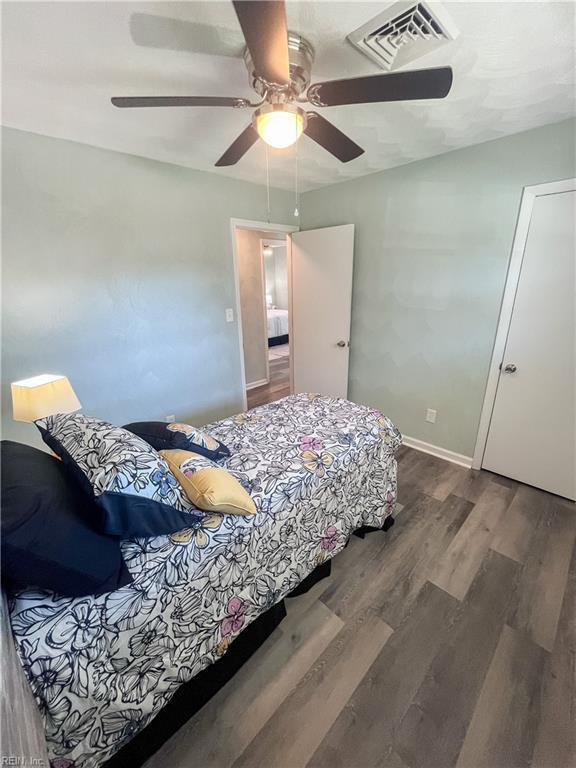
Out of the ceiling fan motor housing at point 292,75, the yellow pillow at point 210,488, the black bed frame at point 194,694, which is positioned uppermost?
the ceiling fan motor housing at point 292,75

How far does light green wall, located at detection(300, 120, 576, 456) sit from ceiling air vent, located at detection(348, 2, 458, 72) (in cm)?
126

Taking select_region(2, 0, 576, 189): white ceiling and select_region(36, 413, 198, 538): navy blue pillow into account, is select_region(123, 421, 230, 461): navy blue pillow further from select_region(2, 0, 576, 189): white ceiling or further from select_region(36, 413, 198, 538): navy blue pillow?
select_region(2, 0, 576, 189): white ceiling

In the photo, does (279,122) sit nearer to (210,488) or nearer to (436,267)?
(210,488)

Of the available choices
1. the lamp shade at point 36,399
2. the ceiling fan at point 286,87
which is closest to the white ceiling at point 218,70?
the ceiling fan at point 286,87

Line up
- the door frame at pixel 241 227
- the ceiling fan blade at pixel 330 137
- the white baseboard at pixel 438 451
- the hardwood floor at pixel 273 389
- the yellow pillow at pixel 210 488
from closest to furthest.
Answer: the yellow pillow at pixel 210 488 < the ceiling fan blade at pixel 330 137 < the white baseboard at pixel 438 451 < the door frame at pixel 241 227 < the hardwood floor at pixel 273 389

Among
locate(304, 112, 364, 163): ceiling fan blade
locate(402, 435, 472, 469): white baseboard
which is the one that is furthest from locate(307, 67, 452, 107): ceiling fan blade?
locate(402, 435, 472, 469): white baseboard

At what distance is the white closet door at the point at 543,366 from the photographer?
1.99 metres

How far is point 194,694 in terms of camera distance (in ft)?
3.80

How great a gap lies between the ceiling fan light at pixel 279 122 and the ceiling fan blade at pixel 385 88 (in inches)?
3.2

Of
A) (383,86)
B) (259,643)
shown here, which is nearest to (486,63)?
(383,86)

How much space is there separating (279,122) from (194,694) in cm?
227

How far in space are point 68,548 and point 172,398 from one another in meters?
2.03

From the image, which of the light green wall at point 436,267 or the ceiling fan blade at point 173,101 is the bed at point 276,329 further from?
the ceiling fan blade at point 173,101

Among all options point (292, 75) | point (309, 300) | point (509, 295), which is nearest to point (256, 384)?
point (309, 300)
